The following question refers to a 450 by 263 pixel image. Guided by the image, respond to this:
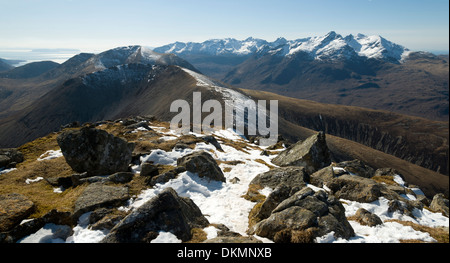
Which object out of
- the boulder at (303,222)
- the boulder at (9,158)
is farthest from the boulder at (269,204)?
the boulder at (9,158)

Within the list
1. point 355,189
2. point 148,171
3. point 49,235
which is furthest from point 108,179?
point 355,189

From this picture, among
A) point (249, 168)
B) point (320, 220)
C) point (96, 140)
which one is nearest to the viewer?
point (320, 220)

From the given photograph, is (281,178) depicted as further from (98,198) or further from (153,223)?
(98,198)

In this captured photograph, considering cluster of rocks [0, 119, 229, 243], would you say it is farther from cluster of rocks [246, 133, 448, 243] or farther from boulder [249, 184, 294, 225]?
cluster of rocks [246, 133, 448, 243]

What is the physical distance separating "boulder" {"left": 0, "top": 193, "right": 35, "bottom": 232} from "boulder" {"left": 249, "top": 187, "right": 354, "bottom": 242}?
13501mm

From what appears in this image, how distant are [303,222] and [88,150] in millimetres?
20281

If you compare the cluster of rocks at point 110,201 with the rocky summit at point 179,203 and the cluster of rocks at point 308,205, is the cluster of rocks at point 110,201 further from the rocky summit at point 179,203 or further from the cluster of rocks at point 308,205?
the cluster of rocks at point 308,205

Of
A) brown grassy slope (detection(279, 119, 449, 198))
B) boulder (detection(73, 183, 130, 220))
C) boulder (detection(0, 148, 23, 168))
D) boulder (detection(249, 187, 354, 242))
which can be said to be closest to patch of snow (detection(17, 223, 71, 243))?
boulder (detection(73, 183, 130, 220))
